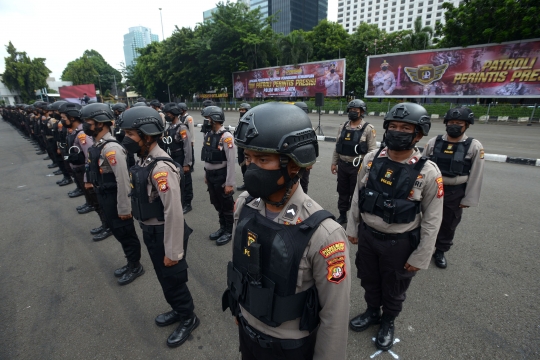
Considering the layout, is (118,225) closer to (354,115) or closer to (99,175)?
(99,175)

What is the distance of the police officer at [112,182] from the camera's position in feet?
10.8

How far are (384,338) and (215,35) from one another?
38871 millimetres

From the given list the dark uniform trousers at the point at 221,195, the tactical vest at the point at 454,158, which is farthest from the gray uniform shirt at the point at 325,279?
the dark uniform trousers at the point at 221,195

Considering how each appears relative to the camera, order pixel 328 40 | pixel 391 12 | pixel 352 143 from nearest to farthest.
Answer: pixel 352 143 → pixel 328 40 → pixel 391 12

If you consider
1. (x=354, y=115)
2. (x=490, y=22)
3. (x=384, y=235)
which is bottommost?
(x=384, y=235)

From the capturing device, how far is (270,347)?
1.52m

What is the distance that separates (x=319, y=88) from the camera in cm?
2922

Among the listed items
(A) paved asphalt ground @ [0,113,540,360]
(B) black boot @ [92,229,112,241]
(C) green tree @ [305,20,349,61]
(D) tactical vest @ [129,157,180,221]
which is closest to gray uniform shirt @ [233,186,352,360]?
(A) paved asphalt ground @ [0,113,540,360]

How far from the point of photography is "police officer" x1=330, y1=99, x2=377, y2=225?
4.71m

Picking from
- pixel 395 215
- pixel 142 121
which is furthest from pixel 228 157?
pixel 395 215

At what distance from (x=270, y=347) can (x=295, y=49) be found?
33668mm

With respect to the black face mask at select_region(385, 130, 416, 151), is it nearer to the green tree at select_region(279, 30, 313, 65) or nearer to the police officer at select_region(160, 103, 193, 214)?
the police officer at select_region(160, 103, 193, 214)

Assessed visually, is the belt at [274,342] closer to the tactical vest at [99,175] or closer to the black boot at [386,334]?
the black boot at [386,334]

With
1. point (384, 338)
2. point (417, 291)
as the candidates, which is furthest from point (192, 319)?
point (417, 291)
